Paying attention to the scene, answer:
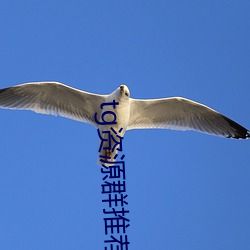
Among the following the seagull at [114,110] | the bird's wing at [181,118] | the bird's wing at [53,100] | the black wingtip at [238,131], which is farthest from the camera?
the black wingtip at [238,131]

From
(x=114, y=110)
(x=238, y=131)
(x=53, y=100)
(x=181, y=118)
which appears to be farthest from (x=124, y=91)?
(x=238, y=131)

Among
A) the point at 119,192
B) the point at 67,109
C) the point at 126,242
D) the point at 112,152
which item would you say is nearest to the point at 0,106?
the point at 67,109

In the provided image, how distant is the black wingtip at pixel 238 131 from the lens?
741cm

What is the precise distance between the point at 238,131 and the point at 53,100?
8.66 feet

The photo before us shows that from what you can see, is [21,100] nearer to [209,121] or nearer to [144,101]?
[144,101]

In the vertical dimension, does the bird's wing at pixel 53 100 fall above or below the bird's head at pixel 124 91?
above

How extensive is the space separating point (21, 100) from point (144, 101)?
1.60 meters

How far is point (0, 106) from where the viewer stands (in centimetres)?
687

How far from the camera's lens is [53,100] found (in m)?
6.88

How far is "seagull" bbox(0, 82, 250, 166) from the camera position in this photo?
653 centimetres

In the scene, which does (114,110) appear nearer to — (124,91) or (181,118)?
(124,91)

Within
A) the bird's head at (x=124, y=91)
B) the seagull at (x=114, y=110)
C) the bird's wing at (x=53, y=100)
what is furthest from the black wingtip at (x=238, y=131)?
the bird's wing at (x=53, y=100)

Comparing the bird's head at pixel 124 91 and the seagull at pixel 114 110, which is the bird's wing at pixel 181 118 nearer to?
the seagull at pixel 114 110

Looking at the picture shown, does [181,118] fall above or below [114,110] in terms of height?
above
